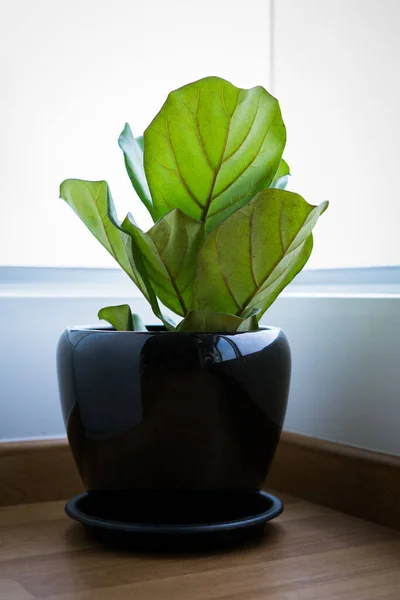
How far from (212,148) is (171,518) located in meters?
0.37

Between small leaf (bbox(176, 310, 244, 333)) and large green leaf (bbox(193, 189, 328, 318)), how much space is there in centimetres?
2

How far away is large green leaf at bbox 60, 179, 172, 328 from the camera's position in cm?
76

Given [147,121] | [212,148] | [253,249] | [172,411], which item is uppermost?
[147,121]

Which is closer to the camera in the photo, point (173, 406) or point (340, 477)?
point (173, 406)

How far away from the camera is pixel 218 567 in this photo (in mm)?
724

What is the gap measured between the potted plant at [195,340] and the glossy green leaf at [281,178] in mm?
47

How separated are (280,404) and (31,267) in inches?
16.6

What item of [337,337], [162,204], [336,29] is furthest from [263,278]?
[336,29]

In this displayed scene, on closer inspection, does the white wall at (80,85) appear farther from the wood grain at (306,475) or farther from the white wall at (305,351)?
the wood grain at (306,475)

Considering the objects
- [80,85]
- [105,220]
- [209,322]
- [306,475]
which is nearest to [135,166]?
[105,220]

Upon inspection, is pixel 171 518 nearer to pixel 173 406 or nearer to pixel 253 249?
pixel 173 406

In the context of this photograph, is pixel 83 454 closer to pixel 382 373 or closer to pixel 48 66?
pixel 382 373

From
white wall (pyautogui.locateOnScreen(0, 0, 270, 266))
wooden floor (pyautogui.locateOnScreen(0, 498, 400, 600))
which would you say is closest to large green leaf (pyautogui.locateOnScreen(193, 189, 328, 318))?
wooden floor (pyautogui.locateOnScreen(0, 498, 400, 600))

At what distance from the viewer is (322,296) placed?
102 centimetres
